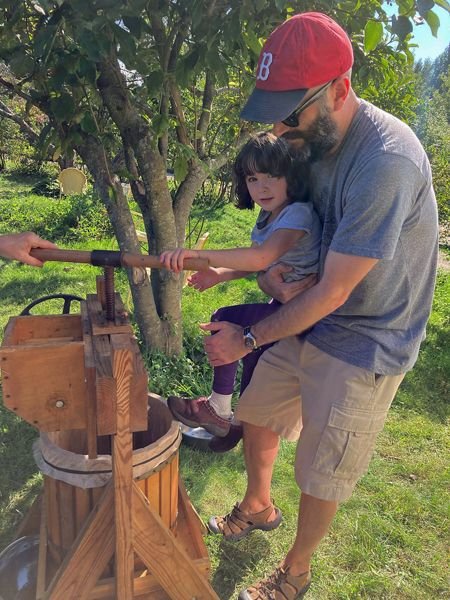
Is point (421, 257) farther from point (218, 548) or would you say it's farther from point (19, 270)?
point (19, 270)

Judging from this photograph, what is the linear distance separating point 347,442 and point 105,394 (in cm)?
91

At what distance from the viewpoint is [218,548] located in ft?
8.37

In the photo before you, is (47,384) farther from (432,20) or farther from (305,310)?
(432,20)

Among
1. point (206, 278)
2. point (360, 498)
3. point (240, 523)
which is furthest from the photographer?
point (360, 498)

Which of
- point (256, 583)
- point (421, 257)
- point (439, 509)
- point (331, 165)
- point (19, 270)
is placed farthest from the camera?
point (19, 270)

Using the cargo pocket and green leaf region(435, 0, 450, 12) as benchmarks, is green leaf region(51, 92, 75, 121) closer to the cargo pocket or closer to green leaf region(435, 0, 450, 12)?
green leaf region(435, 0, 450, 12)

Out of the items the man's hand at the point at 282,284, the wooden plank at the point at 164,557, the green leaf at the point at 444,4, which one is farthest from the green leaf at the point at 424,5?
the wooden plank at the point at 164,557

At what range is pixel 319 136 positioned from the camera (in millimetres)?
1729

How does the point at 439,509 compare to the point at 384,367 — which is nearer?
the point at 384,367

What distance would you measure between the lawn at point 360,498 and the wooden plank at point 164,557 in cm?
42

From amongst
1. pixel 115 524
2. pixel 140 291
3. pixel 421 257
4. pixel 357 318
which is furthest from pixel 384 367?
pixel 140 291

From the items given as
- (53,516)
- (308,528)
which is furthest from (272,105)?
(53,516)

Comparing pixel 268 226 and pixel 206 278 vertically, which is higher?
pixel 268 226

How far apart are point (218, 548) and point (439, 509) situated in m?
1.29
